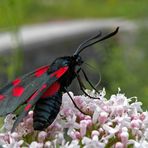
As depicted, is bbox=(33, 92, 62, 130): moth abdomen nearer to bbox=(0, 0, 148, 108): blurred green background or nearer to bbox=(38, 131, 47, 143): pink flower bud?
bbox=(38, 131, 47, 143): pink flower bud

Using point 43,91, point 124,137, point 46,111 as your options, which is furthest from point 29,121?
point 124,137

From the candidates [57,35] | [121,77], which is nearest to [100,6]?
[57,35]

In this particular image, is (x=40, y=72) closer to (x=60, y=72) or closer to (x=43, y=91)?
(x=60, y=72)

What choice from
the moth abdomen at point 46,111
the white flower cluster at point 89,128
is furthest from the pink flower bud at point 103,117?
the moth abdomen at point 46,111

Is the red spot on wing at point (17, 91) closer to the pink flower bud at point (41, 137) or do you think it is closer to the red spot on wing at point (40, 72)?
the red spot on wing at point (40, 72)

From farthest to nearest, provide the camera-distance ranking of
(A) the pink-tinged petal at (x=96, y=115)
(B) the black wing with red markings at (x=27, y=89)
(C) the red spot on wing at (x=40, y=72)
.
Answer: (C) the red spot on wing at (x=40, y=72)
(A) the pink-tinged petal at (x=96, y=115)
(B) the black wing with red markings at (x=27, y=89)

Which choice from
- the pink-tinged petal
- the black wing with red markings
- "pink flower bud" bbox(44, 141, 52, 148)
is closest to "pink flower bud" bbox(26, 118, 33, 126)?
the black wing with red markings
